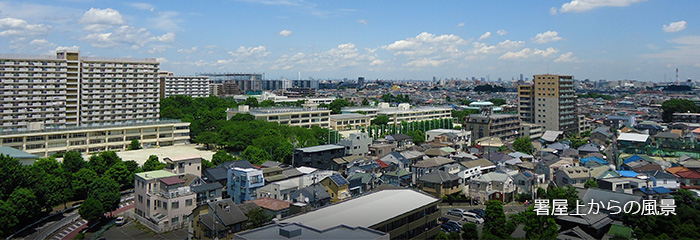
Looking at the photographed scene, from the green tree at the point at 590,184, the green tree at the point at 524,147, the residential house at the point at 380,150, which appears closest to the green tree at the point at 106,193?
the residential house at the point at 380,150

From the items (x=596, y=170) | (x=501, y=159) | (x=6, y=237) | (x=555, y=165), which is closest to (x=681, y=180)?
(x=596, y=170)

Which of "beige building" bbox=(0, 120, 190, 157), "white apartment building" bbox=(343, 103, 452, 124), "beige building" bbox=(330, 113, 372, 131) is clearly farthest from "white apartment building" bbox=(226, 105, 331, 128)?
"beige building" bbox=(0, 120, 190, 157)

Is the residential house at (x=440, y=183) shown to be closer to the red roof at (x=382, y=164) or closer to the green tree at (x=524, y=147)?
the red roof at (x=382, y=164)

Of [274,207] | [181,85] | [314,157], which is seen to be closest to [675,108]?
[314,157]

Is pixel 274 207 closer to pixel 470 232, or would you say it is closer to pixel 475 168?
pixel 470 232

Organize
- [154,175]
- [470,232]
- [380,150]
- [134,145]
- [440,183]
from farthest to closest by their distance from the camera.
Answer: [134,145] < [380,150] < [440,183] < [154,175] < [470,232]
